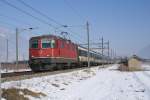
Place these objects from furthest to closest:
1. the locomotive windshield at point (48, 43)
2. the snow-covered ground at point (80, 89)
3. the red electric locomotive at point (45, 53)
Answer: the locomotive windshield at point (48, 43) → the red electric locomotive at point (45, 53) → the snow-covered ground at point (80, 89)

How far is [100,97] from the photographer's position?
16938mm

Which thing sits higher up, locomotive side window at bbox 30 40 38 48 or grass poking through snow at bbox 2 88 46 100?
locomotive side window at bbox 30 40 38 48

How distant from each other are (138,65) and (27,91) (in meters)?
44.8

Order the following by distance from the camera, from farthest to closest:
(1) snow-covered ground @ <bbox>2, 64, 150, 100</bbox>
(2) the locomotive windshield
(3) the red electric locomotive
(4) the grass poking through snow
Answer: (2) the locomotive windshield
(3) the red electric locomotive
(1) snow-covered ground @ <bbox>2, 64, 150, 100</bbox>
(4) the grass poking through snow

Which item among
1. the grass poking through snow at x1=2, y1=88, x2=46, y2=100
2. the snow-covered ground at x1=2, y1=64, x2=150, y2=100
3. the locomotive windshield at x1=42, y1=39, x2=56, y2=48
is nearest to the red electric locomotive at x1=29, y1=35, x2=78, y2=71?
the locomotive windshield at x1=42, y1=39, x2=56, y2=48

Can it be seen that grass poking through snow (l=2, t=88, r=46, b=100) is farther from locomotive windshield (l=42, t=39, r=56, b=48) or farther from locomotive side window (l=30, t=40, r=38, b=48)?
locomotive side window (l=30, t=40, r=38, b=48)

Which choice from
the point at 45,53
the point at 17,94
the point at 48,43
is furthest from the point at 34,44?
the point at 17,94

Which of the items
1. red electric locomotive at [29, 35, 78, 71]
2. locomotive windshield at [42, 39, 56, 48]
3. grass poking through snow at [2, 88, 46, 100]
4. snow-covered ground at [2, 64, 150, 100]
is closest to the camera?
grass poking through snow at [2, 88, 46, 100]

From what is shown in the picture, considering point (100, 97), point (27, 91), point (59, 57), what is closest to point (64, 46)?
point (59, 57)

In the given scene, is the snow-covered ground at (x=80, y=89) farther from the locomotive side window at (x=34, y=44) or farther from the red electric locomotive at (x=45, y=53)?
the locomotive side window at (x=34, y=44)

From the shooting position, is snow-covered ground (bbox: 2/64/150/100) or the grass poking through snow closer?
the grass poking through snow

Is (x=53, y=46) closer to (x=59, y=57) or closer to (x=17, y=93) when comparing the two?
(x=59, y=57)

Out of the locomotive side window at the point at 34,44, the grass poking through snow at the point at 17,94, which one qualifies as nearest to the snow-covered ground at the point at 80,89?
the grass poking through snow at the point at 17,94

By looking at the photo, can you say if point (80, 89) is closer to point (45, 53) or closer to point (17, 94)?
point (17, 94)
